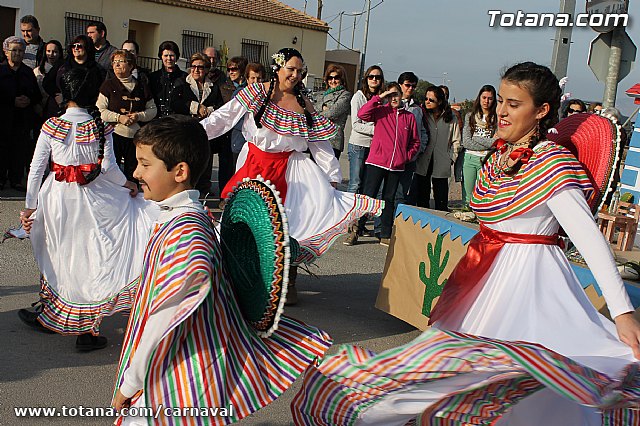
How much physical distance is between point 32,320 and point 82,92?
4.96 ft

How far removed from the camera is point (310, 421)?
2887 mm

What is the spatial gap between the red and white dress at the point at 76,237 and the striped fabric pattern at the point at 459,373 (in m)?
2.44

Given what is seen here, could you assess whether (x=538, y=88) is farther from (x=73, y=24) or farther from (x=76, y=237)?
(x=73, y=24)

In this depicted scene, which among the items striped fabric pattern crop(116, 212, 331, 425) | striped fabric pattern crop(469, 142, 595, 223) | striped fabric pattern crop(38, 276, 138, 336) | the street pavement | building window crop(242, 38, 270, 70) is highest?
building window crop(242, 38, 270, 70)

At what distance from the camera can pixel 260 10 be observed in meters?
32.7

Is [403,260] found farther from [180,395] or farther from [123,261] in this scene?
[180,395]

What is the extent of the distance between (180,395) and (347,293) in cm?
433

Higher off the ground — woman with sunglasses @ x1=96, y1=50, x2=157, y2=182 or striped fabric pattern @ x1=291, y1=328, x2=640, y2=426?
woman with sunglasses @ x1=96, y1=50, x2=157, y2=182

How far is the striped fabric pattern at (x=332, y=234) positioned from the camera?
5.48 metres

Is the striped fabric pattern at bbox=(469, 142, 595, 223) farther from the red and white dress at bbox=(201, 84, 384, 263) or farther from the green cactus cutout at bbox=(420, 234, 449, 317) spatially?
the red and white dress at bbox=(201, 84, 384, 263)

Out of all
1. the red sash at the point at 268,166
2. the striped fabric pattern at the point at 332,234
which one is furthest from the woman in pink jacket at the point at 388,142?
the red sash at the point at 268,166

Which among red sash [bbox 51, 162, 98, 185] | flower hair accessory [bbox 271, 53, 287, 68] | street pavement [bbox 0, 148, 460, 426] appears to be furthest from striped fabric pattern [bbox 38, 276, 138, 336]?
flower hair accessory [bbox 271, 53, 287, 68]

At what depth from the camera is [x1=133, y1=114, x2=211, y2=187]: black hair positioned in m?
2.73

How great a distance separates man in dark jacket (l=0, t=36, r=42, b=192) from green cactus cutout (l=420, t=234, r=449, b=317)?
6.09m
